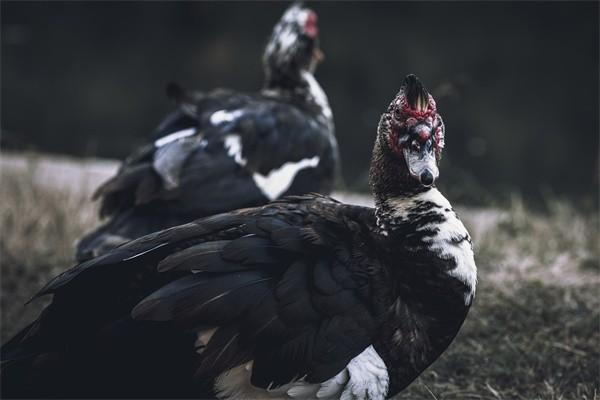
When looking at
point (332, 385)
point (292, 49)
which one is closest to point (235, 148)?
point (292, 49)

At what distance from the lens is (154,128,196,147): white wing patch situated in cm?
385

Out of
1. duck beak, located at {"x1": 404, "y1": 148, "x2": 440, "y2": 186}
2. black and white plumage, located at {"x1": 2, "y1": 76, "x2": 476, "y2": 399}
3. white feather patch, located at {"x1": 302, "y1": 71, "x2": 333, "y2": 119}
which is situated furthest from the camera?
white feather patch, located at {"x1": 302, "y1": 71, "x2": 333, "y2": 119}

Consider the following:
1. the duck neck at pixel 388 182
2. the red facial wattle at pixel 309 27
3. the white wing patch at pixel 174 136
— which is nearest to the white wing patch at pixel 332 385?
the duck neck at pixel 388 182

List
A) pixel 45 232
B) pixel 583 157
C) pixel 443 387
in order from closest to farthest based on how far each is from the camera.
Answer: pixel 443 387, pixel 45 232, pixel 583 157

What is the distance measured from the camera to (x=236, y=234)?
2510mm

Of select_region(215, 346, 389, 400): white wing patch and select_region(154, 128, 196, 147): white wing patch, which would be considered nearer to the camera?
select_region(215, 346, 389, 400): white wing patch

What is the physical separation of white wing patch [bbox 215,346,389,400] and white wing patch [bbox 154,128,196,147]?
5.60ft

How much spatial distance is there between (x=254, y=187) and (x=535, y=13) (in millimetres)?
8206

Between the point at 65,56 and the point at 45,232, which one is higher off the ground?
the point at 65,56

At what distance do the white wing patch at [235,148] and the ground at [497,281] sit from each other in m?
1.08

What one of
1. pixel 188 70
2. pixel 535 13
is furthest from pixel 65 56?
pixel 535 13

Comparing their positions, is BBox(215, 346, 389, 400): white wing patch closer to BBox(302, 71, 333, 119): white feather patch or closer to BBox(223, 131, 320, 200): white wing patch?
BBox(223, 131, 320, 200): white wing patch

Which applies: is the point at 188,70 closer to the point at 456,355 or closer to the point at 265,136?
the point at 265,136

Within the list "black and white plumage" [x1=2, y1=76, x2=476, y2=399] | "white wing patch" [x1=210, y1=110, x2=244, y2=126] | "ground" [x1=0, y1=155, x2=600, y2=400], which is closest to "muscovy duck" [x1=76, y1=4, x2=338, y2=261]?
"white wing patch" [x1=210, y1=110, x2=244, y2=126]
